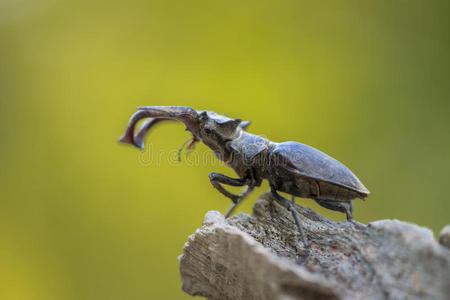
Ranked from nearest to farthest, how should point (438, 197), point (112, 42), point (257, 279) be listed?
point (257, 279), point (438, 197), point (112, 42)

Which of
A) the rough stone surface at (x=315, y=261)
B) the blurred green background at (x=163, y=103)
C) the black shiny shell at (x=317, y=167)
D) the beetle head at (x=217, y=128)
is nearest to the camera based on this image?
the rough stone surface at (x=315, y=261)

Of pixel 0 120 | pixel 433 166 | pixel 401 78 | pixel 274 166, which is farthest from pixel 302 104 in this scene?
pixel 0 120

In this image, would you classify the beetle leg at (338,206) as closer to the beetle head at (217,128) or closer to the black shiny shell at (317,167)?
the black shiny shell at (317,167)

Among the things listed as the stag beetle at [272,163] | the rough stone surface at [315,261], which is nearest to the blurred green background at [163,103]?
the stag beetle at [272,163]

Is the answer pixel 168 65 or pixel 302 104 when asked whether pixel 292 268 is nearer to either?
pixel 302 104

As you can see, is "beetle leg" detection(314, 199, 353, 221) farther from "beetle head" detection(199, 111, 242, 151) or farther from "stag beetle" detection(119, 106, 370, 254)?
"beetle head" detection(199, 111, 242, 151)

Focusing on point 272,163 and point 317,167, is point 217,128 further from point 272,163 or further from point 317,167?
point 317,167

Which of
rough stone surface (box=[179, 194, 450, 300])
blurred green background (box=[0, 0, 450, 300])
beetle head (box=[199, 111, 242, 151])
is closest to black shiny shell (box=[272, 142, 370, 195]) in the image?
rough stone surface (box=[179, 194, 450, 300])
